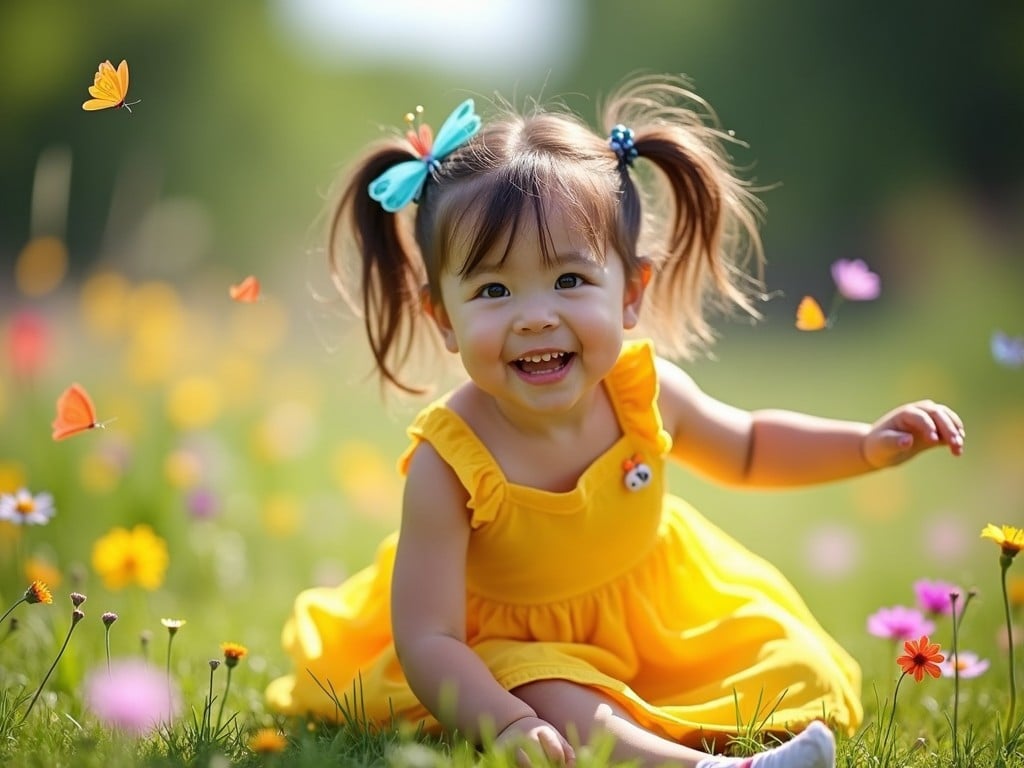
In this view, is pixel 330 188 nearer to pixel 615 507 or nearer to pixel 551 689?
pixel 615 507

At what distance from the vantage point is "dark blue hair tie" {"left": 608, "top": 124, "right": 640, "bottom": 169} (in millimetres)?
2178

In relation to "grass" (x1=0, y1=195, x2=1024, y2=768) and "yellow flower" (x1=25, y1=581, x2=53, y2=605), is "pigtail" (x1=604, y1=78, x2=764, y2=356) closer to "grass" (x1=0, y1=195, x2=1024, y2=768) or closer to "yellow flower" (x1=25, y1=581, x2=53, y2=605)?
"grass" (x1=0, y1=195, x2=1024, y2=768)

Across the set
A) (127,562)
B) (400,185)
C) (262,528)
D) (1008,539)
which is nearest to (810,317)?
(1008,539)

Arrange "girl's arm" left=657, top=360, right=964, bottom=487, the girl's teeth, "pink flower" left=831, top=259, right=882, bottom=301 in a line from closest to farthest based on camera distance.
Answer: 1. the girl's teeth
2. "pink flower" left=831, top=259, right=882, bottom=301
3. "girl's arm" left=657, top=360, right=964, bottom=487

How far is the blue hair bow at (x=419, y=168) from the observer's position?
6.83 feet

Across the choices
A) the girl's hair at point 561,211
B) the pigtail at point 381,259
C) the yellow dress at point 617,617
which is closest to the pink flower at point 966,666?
the yellow dress at point 617,617

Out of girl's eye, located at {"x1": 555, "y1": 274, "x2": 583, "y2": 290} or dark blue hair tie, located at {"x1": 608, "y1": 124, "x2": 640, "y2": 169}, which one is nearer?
girl's eye, located at {"x1": 555, "y1": 274, "x2": 583, "y2": 290}

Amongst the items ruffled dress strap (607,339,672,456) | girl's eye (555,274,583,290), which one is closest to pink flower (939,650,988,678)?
ruffled dress strap (607,339,672,456)

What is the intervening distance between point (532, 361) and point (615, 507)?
31 centimetres

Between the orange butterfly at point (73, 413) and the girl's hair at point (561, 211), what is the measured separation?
54 cm

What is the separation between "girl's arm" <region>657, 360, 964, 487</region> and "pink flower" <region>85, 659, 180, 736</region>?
3.20 ft

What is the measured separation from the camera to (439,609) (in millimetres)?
1962

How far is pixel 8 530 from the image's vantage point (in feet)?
9.77

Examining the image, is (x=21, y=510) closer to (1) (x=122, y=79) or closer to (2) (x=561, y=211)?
(1) (x=122, y=79)
